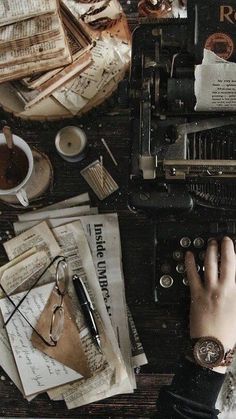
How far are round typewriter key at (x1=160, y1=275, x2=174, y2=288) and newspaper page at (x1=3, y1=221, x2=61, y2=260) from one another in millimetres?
278

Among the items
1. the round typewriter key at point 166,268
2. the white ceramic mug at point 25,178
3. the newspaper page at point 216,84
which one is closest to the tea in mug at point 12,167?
the white ceramic mug at point 25,178

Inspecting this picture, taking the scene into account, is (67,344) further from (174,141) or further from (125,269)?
(174,141)

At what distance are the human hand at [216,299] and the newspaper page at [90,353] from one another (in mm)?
229

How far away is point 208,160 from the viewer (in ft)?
4.25

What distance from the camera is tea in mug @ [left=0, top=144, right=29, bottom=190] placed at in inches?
63.3

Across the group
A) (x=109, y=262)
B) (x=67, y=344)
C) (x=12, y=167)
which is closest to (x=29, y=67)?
(x=12, y=167)

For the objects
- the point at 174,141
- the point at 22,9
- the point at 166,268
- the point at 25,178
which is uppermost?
the point at 22,9

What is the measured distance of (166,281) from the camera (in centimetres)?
153

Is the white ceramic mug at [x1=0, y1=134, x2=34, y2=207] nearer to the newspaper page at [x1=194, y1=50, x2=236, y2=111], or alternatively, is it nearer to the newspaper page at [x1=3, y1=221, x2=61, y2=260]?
the newspaper page at [x1=3, y1=221, x2=61, y2=260]

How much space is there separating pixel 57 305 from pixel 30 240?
16 cm

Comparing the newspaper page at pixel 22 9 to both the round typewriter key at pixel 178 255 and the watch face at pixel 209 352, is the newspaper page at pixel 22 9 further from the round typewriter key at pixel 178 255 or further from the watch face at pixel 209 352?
the watch face at pixel 209 352

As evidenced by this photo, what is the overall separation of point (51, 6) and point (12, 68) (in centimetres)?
15

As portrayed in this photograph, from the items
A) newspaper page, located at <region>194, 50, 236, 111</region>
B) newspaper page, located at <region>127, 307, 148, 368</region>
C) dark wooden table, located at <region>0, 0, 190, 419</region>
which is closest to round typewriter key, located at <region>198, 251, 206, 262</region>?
dark wooden table, located at <region>0, 0, 190, 419</region>

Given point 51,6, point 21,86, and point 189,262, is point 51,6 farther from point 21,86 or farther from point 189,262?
point 189,262
